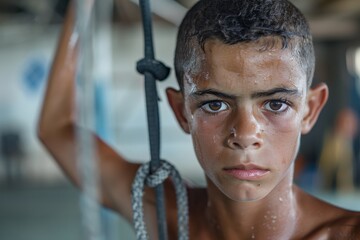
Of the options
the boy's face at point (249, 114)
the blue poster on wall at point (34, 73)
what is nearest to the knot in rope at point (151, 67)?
the boy's face at point (249, 114)

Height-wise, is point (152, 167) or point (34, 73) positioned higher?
point (34, 73)

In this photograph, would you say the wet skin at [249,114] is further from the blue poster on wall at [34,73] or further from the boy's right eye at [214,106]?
the blue poster on wall at [34,73]

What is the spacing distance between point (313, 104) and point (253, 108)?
0.13m

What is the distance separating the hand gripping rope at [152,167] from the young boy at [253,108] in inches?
1.5

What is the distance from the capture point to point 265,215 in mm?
812

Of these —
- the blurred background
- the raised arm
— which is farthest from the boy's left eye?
the blurred background

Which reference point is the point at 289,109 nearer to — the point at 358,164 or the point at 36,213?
the point at 36,213

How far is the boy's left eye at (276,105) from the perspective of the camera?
711mm

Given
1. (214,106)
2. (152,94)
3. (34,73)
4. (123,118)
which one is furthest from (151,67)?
(34,73)

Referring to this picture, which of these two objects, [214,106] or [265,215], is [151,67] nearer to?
[214,106]

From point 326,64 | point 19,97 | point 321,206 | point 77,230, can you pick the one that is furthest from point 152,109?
point 19,97

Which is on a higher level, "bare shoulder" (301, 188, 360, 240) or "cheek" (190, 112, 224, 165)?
"cheek" (190, 112, 224, 165)

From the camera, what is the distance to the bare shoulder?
78 cm

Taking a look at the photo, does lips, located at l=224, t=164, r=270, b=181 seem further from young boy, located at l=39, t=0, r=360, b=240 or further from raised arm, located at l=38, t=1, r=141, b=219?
raised arm, located at l=38, t=1, r=141, b=219
